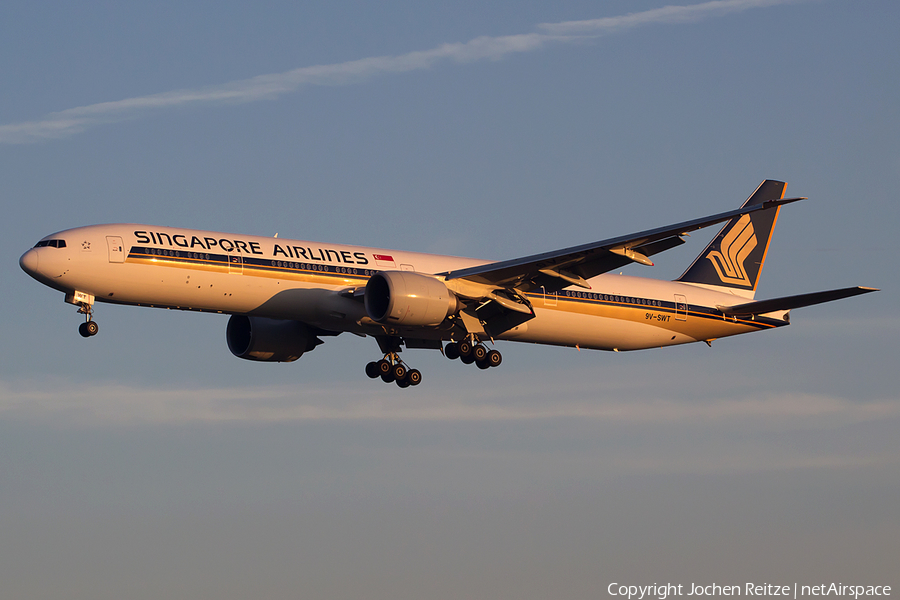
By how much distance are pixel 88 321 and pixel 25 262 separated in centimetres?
294

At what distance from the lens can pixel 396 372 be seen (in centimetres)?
5041

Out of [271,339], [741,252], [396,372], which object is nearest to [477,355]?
[396,372]

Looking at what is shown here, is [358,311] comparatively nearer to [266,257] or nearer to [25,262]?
[266,257]

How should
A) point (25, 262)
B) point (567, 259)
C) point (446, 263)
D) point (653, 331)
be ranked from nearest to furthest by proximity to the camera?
point (25, 262) < point (567, 259) < point (446, 263) < point (653, 331)

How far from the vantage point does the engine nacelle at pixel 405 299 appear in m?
43.1

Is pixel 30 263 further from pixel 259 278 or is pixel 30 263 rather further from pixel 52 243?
pixel 259 278

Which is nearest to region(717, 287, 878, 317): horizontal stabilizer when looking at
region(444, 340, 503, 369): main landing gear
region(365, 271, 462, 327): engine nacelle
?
region(444, 340, 503, 369): main landing gear

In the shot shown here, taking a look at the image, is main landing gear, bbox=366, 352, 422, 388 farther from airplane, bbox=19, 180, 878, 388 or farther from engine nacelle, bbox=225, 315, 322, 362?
engine nacelle, bbox=225, 315, 322, 362

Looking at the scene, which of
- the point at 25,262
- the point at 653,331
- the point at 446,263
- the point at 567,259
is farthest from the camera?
the point at 653,331

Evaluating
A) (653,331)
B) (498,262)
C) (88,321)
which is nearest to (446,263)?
(498,262)

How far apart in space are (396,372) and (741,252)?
18388 millimetres

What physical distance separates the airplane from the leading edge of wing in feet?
0.24

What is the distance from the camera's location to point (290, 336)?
51062 millimetres

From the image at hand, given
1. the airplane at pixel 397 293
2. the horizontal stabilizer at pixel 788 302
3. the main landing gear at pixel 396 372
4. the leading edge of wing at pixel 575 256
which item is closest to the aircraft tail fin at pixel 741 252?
the airplane at pixel 397 293
